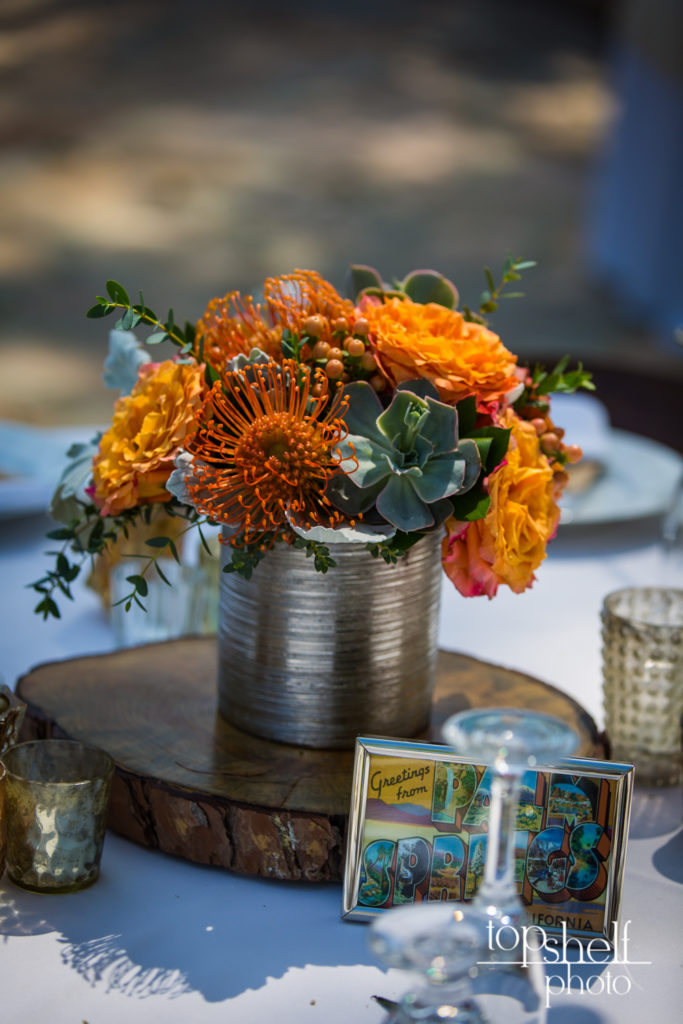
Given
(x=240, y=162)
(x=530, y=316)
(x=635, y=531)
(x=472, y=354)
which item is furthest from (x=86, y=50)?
(x=472, y=354)

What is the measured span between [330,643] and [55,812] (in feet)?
0.75

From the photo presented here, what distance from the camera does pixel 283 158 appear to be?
8.13 meters

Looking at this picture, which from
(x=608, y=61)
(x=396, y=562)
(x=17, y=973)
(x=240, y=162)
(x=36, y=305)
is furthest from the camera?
(x=608, y=61)

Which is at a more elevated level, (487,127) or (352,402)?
(487,127)

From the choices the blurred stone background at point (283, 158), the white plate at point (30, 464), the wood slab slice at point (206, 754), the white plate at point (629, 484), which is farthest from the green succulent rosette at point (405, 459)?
the blurred stone background at point (283, 158)

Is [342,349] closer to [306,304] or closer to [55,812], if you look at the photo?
[306,304]

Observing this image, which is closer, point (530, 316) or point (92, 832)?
point (92, 832)

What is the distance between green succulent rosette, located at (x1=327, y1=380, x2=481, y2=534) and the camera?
786 mm

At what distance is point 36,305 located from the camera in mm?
5859

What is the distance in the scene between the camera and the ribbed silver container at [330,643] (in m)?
0.88

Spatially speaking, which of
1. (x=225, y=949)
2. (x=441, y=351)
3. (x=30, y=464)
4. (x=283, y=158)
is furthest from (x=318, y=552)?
(x=283, y=158)

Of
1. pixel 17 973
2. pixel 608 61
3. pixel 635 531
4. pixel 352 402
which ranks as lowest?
pixel 17 973

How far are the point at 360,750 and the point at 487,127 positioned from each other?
28.9 ft

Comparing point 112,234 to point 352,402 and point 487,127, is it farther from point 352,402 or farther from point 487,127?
point 352,402
